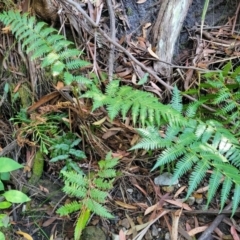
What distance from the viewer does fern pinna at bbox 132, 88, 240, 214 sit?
2.00 m

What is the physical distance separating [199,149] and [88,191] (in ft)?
2.20

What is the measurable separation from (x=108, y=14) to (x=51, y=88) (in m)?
0.66

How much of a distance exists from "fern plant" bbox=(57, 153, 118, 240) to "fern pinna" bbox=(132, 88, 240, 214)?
0.27m

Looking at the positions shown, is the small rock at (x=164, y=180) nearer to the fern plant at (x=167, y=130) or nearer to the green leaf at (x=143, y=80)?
the fern plant at (x=167, y=130)

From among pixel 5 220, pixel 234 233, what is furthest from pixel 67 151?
pixel 234 233

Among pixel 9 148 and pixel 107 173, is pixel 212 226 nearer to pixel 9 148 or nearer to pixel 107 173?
pixel 107 173

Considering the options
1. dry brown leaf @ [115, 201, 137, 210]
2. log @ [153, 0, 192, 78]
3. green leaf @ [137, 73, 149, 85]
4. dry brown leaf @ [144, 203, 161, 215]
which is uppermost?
log @ [153, 0, 192, 78]

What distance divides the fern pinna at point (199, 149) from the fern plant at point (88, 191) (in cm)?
27

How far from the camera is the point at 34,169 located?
2.41 metres

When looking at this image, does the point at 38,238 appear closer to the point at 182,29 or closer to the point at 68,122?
the point at 68,122

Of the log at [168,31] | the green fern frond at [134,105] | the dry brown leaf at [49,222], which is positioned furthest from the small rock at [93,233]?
the log at [168,31]

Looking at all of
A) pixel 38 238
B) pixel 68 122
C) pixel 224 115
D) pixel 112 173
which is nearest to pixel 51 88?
pixel 68 122

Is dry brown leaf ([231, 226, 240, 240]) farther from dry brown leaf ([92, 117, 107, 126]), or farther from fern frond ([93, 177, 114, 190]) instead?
dry brown leaf ([92, 117, 107, 126])

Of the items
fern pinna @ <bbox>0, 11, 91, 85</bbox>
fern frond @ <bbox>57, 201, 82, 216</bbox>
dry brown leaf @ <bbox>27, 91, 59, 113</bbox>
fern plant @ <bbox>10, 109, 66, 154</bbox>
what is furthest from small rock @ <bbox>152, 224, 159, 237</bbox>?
dry brown leaf @ <bbox>27, 91, 59, 113</bbox>
